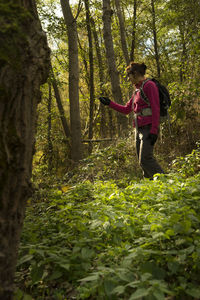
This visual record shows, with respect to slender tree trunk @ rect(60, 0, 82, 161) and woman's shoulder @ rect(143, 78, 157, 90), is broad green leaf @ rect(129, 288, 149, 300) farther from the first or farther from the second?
slender tree trunk @ rect(60, 0, 82, 161)

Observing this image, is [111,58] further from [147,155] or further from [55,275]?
[55,275]

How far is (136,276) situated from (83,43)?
53.9 ft

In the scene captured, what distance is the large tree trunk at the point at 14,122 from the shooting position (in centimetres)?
151

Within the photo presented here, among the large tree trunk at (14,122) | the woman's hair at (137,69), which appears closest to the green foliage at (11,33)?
the large tree trunk at (14,122)

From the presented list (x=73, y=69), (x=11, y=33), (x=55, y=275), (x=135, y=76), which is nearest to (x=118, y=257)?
(x=55, y=275)

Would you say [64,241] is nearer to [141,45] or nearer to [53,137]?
[53,137]

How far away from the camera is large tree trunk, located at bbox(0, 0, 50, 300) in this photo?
1.51 meters

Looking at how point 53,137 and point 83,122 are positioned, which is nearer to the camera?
point 53,137

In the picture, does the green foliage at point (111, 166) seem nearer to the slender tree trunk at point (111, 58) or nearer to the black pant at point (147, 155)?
the black pant at point (147, 155)

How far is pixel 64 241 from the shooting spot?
2.19m

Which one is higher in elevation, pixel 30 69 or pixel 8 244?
pixel 30 69

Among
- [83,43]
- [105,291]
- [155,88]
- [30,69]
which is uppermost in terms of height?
[83,43]

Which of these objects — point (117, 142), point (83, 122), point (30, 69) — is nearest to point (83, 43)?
point (83, 122)

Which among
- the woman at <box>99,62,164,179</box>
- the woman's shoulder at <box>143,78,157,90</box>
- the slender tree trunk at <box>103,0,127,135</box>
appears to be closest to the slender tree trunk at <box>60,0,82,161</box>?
the slender tree trunk at <box>103,0,127,135</box>
